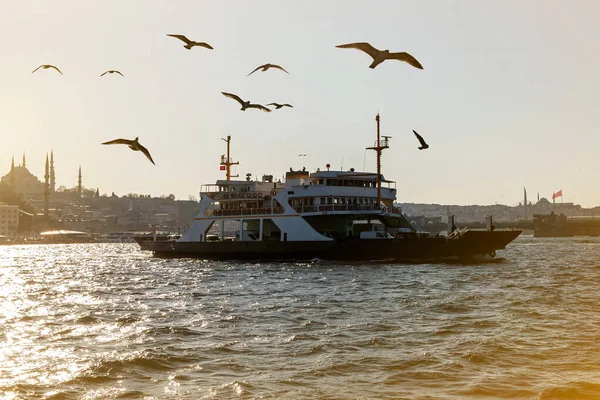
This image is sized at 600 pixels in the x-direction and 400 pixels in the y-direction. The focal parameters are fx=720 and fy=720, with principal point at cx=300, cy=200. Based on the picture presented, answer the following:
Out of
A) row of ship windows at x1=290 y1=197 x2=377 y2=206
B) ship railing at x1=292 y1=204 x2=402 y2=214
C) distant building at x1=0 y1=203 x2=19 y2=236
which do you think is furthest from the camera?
distant building at x1=0 y1=203 x2=19 y2=236

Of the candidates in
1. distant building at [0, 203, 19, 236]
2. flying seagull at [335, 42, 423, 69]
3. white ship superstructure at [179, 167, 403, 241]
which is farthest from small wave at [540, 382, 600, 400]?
distant building at [0, 203, 19, 236]

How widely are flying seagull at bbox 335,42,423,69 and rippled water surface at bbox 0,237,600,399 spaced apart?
675 centimetres

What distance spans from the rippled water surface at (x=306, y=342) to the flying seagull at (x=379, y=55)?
6.75 metres

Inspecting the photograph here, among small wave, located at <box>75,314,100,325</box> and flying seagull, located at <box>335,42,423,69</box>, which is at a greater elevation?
flying seagull, located at <box>335,42,423,69</box>

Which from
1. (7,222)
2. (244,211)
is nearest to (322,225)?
(244,211)

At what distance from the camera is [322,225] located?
177 feet

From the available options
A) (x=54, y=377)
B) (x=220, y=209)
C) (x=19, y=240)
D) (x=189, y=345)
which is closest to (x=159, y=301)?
(x=189, y=345)

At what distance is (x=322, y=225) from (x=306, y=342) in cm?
3618

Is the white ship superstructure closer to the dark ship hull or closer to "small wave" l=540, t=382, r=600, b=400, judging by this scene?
the dark ship hull

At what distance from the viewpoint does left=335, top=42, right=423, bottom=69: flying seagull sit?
1678 cm

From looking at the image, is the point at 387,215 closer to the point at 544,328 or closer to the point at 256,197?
the point at 256,197

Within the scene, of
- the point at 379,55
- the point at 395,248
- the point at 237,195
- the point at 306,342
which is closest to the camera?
the point at 306,342

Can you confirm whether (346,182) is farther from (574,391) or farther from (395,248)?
(574,391)

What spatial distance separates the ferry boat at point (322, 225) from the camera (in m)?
49.2
